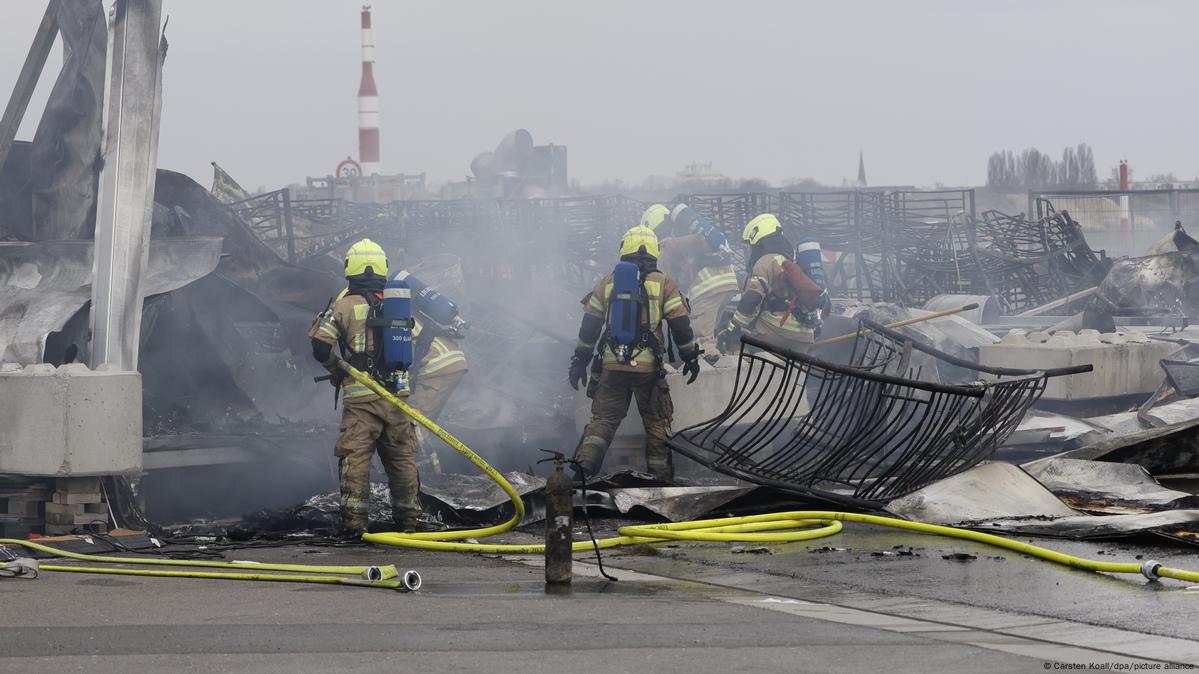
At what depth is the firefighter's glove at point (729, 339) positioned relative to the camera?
1198 cm

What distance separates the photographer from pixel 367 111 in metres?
45.8

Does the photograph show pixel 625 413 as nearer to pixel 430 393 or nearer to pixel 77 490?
pixel 430 393

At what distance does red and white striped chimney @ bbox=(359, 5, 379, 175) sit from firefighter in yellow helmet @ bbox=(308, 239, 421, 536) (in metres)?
37.2

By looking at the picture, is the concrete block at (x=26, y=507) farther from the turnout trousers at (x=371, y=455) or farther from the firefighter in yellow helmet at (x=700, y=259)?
the firefighter in yellow helmet at (x=700, y=259)

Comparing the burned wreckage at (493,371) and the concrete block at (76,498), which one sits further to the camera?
the burned wreckage at (493,371)

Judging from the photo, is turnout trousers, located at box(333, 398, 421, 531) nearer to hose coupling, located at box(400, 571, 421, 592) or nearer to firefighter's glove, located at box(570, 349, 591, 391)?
firefighter's glove, located at box(570, 349, 591, 391)

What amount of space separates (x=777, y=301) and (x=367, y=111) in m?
35.6

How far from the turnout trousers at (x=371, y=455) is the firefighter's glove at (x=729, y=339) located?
373cm

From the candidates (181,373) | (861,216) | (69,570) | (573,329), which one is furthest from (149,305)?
(861,216)

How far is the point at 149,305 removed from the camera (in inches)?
426

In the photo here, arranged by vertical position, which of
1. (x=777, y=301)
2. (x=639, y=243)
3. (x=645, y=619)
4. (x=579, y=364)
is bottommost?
(x=645, y=619)

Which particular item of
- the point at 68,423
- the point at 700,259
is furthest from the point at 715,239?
the point at 68,423

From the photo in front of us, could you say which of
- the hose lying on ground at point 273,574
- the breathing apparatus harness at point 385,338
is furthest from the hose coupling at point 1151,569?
the breathing apparatus harness at point 385,338

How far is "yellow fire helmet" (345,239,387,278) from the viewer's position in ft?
29.4
